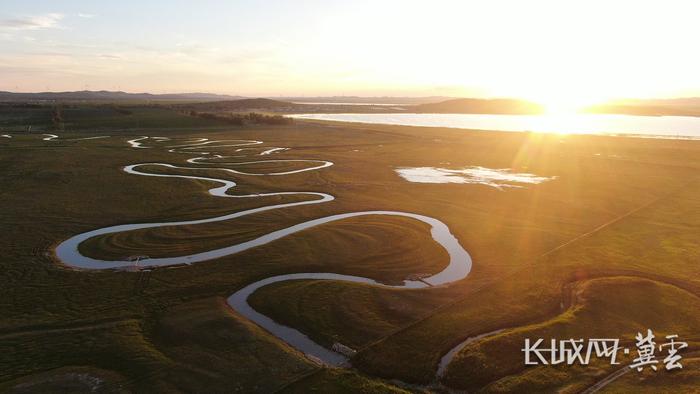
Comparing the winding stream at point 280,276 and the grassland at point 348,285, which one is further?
the winding stream at point 280,276

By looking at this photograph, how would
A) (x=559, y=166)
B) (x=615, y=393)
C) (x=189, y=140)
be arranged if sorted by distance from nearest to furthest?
(x=615, y=393) → (x=559, y=166) → (x=189, y=140)

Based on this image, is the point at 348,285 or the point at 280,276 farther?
the point at 280,276

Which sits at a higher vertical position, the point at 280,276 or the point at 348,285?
the point at 348,285

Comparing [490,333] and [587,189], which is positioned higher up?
[587,189]

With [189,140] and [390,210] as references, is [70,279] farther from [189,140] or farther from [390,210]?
[189,140]

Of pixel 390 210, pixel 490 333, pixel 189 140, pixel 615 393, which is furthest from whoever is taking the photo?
pixel 189 140

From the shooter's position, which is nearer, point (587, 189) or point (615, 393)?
point (615, 393)

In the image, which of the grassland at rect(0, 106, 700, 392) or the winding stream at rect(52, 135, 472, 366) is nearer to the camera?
the grassland at rect(0, 106, 700, 392)

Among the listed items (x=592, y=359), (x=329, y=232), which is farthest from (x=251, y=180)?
(x=592, y=359)
